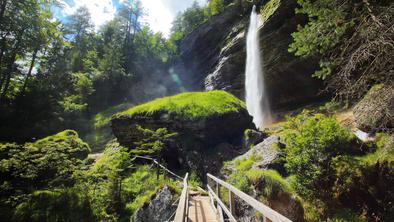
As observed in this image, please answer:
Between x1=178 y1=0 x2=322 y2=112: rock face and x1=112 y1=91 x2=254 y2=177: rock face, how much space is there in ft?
30.1

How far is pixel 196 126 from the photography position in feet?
45.4

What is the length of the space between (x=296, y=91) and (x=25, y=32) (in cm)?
2591

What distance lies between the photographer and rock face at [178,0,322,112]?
2088 cm

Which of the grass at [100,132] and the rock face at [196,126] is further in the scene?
the grass at [100,132]

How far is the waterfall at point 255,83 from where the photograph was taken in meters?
23.1

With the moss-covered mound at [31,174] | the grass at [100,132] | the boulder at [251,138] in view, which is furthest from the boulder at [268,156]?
the grass at [100,132]

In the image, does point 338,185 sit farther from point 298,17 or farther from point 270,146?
point 298,17

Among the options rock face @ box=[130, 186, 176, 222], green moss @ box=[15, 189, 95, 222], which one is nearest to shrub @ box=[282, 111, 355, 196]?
rock face @ box=[130, 186, 176, 222]

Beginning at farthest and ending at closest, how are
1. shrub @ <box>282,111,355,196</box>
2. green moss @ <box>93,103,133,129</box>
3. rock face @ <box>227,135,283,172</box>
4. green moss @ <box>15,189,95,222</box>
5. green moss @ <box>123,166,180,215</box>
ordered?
1. green moss @ <box>93,103,133,129</box>
2. green moss @ <box>123,166,180,215</box>
3. rock face @ <box>227,135,283,172</box>
4. shrub @ <box>282,111,355,196</box>
5. green moss @ <box>15,189,95,222</box>

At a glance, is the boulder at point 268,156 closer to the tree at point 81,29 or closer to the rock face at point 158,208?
the rock face at point 158,208

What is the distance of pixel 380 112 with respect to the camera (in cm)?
516

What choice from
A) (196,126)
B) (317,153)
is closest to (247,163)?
(317,153)

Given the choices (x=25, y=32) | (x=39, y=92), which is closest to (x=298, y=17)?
(x=25, y=32)

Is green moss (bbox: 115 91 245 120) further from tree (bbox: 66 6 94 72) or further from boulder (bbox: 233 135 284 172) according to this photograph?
tree (bbox: 66 6 94 72)
